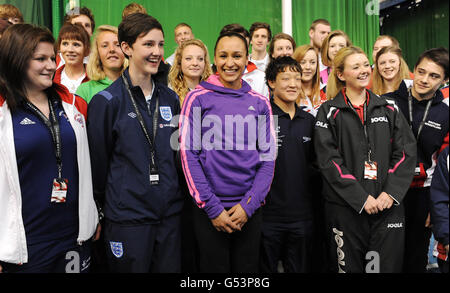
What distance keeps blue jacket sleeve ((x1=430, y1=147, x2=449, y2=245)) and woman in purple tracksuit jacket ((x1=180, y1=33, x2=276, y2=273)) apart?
848 mm

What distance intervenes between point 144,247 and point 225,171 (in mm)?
581

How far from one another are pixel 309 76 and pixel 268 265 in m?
1.71

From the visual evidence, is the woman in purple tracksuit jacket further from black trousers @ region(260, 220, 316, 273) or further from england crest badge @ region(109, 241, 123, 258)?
england crest badge @ region(109, 241, 123, 258)

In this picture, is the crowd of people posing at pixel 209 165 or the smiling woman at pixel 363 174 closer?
the crowd of people posing at pixel 209 165

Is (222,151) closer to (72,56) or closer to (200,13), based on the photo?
(72,56)

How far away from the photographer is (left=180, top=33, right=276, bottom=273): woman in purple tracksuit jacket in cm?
195

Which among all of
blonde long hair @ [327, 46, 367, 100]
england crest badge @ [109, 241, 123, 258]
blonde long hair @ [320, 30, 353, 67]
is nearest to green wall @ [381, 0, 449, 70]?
blonde long hair @ [320, 30, 353, 67]

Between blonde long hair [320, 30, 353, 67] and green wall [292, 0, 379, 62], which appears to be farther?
green wall [292, 0, 379, 62]

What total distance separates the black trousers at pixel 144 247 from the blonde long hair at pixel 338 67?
4.85 feet

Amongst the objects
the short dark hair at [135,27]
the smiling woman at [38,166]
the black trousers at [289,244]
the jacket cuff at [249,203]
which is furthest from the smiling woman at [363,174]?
the smiling woman at [38,166]

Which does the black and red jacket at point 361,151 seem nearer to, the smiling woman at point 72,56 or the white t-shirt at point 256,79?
the white t-shirt at point 256,79

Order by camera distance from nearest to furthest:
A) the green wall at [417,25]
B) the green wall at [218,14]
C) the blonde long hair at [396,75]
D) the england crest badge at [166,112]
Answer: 1. the england crest badge at [166,112]
2. the blonde long hair at [396,75]
3. the green wall at [218,14]
4. the green wall at [417,25]

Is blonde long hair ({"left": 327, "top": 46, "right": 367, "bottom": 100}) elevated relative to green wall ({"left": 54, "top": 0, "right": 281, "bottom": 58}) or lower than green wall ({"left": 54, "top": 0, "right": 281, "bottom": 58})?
lower

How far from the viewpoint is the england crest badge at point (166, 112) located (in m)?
1.98
